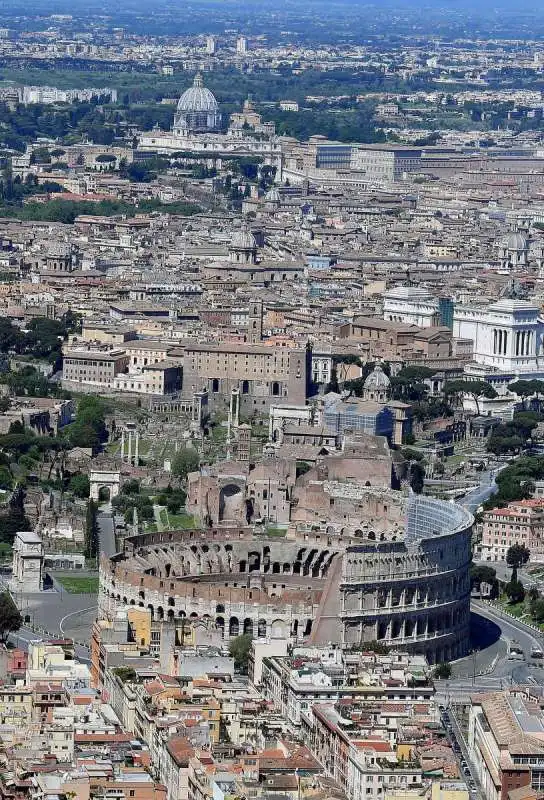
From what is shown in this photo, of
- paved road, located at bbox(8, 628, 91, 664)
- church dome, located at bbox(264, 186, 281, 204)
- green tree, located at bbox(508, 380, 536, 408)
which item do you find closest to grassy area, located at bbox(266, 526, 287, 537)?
paved road, located at bbox(8, 628, 91, 664)

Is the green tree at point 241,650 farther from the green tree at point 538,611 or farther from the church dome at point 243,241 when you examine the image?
the church dome at point 243,241

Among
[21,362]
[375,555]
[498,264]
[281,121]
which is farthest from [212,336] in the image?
[281,121]

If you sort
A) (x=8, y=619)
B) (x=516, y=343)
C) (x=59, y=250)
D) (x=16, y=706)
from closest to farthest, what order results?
(x=16, y=706) → (x=8, y=619) → (x=516, y=343) → (x=59, y=250)

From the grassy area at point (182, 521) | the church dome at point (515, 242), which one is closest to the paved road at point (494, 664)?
the grassy area at point (182, 521)

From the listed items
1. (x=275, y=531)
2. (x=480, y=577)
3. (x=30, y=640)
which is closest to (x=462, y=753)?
(x=30, y=640)

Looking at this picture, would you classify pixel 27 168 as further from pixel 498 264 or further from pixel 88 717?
pixel 88 717

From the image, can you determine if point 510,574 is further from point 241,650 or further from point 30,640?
point 241,650
